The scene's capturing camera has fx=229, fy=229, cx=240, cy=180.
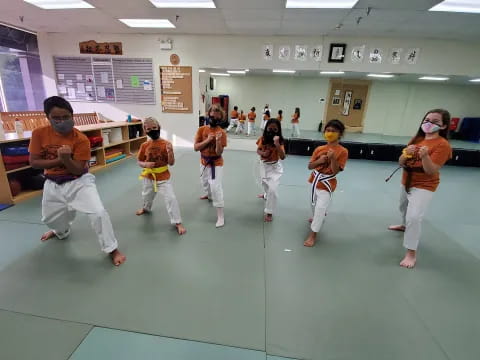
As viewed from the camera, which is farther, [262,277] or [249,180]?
[249,180]

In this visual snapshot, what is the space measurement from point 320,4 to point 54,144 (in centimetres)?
449

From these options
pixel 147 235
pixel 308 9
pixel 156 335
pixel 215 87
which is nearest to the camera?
pixel 156 335

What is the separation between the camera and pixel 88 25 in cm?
555

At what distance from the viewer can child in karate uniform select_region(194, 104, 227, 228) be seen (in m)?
2.61

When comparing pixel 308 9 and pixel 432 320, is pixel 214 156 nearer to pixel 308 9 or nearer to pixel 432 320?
pixel 432 320

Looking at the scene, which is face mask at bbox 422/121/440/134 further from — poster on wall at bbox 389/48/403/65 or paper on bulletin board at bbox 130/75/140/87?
paper on bulletin board at bbox 130/75/140/87

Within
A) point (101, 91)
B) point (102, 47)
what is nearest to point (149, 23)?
point (102, 47)

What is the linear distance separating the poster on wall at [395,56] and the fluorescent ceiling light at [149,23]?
209 inches

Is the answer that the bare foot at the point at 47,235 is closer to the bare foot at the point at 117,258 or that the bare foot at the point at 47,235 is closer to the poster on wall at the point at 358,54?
the bare foot at the point at 117,258

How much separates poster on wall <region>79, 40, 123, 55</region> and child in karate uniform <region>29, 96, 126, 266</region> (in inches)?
216

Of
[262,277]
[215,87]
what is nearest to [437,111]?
[262,277]

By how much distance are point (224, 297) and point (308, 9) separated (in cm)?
476

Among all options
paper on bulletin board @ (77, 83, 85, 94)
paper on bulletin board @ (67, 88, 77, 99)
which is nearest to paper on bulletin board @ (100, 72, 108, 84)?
paper on bulletin board @ (77, 83, 85, 94)

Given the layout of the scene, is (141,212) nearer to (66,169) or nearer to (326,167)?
(66,169)
